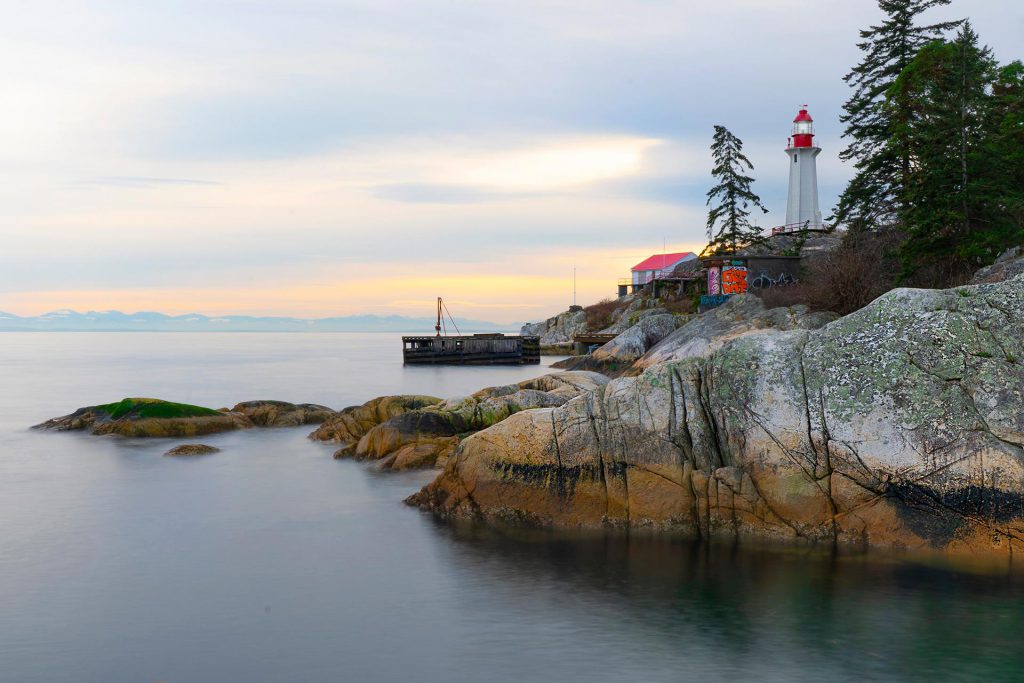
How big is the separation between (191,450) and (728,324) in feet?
76.7

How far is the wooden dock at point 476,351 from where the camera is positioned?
75812mm

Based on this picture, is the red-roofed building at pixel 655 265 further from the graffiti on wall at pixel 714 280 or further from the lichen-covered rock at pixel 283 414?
the lichen-covered rock at pixel 283 414

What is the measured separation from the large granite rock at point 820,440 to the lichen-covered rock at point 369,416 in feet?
38.3

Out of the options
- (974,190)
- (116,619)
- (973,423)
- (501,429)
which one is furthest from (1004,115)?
(116,619)

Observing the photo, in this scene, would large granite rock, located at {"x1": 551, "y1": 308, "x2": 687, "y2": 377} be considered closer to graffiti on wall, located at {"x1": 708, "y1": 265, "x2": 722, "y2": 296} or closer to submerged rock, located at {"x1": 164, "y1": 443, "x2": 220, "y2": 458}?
graffiti on wall, located at {"x1": 708, "y1": 265, "x2": 722, "y2": 296}

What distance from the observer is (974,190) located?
28438mm

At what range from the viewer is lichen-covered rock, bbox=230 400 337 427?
31.4 m

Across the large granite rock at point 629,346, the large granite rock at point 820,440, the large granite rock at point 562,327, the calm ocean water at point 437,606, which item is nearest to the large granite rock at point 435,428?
the calm ocean water at point 437,606

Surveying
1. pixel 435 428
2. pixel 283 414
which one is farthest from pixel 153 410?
pixel 435 428

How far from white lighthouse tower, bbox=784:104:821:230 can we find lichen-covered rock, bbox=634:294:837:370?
32.4 m

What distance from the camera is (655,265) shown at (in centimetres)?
9394

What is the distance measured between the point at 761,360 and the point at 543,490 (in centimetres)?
447

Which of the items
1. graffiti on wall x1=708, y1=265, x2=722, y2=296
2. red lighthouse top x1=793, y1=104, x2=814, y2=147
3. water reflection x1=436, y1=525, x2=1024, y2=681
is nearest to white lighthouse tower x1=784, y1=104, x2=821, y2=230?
red lighthouse top x1=793, y1=104, x2=814, y2=147

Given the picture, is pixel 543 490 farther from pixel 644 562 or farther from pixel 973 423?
pixel 973 423
